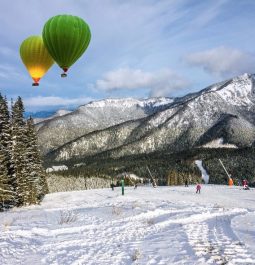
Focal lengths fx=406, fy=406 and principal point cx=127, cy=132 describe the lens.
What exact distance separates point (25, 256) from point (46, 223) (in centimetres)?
582

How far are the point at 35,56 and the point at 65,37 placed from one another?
4962 millimetres

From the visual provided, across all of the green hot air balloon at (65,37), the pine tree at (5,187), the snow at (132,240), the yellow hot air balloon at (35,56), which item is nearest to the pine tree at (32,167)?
the pine tree at (5,187)

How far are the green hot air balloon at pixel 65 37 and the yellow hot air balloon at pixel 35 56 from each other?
3209 mm

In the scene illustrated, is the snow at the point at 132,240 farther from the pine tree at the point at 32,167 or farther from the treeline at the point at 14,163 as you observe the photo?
the pine tree at the point at 32,167

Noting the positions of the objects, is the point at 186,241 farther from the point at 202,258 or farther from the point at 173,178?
the point at 173,178

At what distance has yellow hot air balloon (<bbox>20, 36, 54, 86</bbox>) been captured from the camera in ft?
95.8

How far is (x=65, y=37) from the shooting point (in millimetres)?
25312

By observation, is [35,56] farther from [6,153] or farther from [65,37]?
[6,153]

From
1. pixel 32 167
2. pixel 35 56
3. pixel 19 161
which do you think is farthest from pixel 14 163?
pixel 35 56

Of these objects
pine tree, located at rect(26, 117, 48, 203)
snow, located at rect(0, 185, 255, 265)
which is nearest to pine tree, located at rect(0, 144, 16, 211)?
pine tree, located at rect(26, 117, 48, 203)

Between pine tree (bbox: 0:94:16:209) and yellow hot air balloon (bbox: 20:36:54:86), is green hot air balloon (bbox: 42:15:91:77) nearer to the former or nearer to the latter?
yellow hot air balloon (bbox: 20:36:54:86)

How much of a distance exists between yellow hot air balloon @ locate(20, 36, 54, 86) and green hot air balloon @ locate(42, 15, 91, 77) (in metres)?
3.21

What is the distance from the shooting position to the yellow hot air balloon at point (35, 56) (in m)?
29.2

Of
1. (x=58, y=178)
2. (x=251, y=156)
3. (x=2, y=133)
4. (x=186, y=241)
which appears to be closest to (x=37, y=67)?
(x=2, y=133)
